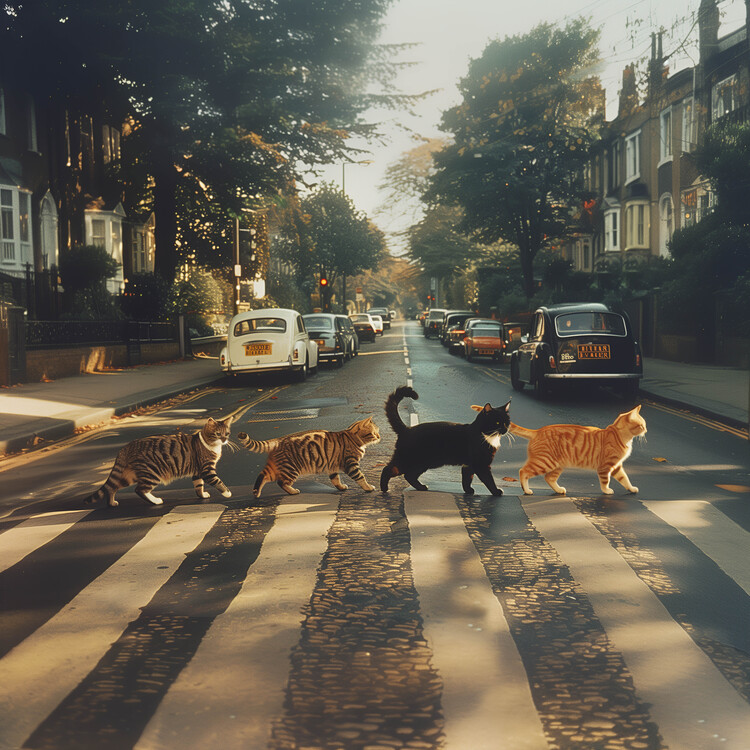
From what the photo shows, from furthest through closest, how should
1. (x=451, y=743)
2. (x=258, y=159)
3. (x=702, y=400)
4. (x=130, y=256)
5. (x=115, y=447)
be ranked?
(x=130, y=256)
(x=258, y=159)
(x=702, y=400)
(x=115, y=447)
(x=451, y=743)

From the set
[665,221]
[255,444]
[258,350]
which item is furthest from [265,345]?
[665,221]

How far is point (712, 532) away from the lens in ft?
20.7

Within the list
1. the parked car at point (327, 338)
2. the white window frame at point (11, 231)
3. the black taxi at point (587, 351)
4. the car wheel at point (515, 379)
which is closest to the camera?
the black taxi at point (587, 351)

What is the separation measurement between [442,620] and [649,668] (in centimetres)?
98

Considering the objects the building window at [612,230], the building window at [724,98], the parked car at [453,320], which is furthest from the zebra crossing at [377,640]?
the building window at [612,230]

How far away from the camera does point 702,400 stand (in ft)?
52.4

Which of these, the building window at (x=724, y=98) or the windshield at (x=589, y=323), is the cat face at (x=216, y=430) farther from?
the building window at (x=724, y=98)

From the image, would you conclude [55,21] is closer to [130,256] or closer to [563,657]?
[130,256]

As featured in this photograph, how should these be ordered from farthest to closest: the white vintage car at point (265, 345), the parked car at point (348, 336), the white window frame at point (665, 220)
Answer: the white window frame at point (665, 220) → the parked car at point (348, 336) → the white vintage car at point (265, 345)

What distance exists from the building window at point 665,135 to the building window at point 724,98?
4.61 metres

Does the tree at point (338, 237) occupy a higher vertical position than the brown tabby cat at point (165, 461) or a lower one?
higher

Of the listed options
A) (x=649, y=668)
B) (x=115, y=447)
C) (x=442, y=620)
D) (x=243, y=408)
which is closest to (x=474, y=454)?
(x=442, y=620)

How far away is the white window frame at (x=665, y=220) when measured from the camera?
39.6 m

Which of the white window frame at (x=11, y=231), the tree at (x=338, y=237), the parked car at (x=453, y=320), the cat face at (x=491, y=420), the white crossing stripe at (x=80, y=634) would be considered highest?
the tree at (x=338, y=237)
